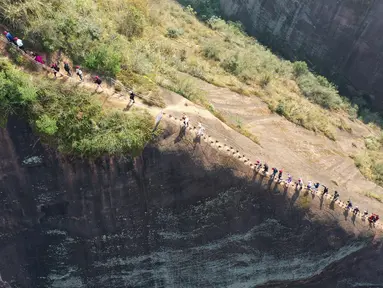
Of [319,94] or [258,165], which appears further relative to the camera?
[319,94]

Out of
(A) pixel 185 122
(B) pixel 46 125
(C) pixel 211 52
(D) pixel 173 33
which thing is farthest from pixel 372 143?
(B) pixel 46 125

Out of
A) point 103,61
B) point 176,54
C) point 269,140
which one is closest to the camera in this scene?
point 103,61

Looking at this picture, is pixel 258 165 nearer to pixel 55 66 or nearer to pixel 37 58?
pixel 55 66

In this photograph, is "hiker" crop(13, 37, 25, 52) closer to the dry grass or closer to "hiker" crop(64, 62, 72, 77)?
"hiker" crop(64, 62, 72, 77)

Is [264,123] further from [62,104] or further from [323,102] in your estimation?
[62,104]

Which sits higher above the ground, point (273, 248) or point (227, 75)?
point (227, 75)

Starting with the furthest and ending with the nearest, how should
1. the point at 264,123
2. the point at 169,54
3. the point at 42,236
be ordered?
the point at 169,54
the point at 264,123
the point at 42,236

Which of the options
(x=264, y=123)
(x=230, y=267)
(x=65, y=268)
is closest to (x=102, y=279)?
(x=65, y=268)

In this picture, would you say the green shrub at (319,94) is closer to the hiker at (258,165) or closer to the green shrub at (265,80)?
the green shrub at (265,80)
